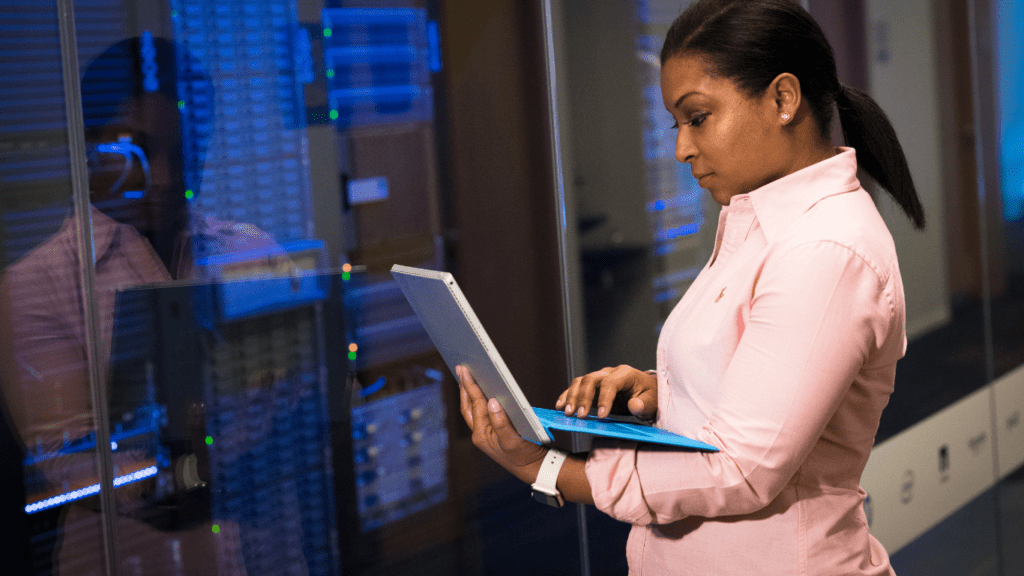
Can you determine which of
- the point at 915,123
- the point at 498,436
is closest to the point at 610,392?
the point at 498,436

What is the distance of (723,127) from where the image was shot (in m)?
1.15

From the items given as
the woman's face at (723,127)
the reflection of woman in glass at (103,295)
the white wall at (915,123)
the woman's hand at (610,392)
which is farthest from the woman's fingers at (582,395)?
the white wall at (915,123)

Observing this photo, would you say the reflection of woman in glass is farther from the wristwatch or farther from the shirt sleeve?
the shirt sleeve

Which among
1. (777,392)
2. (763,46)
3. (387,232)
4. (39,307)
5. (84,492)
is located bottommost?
(84,492)

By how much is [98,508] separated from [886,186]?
5.25ft

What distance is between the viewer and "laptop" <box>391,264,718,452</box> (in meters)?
1.07

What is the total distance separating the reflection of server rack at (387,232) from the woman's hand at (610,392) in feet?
2.48

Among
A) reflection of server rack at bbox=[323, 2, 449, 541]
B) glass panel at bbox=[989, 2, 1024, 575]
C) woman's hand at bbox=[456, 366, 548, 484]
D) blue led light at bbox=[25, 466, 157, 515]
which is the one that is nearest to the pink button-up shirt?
woman's hand at bbox=[456, 366, 548, 484]

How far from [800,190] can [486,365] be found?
49 centimetres

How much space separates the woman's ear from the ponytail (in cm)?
16

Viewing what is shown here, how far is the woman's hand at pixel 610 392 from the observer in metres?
1.31

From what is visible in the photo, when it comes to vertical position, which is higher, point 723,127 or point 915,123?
point 915,123

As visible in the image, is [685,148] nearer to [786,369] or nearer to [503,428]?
[786,369]

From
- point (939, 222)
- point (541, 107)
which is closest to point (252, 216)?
point (541, 107)
